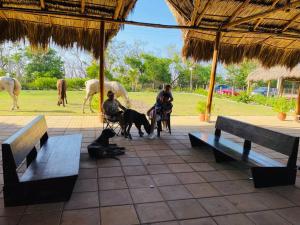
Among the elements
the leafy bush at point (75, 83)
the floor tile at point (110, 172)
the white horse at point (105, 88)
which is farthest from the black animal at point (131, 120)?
the leafy bush at point (75, 83)

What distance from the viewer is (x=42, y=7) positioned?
18.7 ft

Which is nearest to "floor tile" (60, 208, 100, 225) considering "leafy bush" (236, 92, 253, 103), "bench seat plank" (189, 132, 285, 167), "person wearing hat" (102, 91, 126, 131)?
"bench seat plank" (189, 132, 285, 167)

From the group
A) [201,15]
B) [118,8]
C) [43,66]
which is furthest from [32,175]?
[43,66]

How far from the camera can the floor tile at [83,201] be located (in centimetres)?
245

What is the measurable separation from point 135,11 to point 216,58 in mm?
2972

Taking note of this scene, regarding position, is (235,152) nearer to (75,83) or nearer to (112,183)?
(112,183)

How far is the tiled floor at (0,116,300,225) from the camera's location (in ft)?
7.49

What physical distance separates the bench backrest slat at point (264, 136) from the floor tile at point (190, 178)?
100 cm

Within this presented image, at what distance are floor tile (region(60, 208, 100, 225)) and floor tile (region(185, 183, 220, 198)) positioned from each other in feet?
3.77

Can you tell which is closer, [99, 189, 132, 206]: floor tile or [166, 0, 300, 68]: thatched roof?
[99, 189, 132, 206]: floor tile

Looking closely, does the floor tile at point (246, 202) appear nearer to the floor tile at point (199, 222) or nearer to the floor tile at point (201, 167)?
the floor tile at point (199, 222)

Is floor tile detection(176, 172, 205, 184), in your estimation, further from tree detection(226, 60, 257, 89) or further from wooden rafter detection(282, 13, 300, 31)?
tree detection(226, 60, 257, 89)

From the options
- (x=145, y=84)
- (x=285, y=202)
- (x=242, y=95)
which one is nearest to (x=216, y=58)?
(x=285, y=202)

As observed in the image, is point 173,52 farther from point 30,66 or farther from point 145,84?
point 30,66
